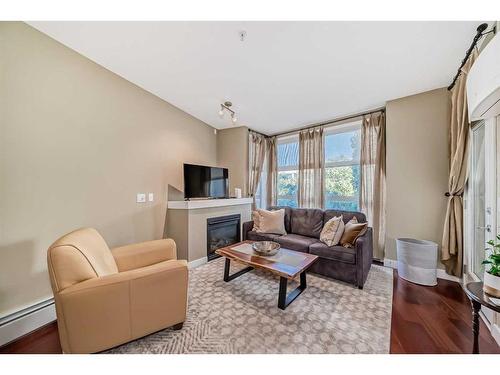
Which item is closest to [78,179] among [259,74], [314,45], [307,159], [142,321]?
[142,321]

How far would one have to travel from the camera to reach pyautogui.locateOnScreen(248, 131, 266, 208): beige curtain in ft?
14.0

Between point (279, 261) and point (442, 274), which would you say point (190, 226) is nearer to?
point (279, 261)

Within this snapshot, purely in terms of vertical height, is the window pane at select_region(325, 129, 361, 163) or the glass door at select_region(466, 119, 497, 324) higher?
the window pane at select_region(325, 129, 361, 163)

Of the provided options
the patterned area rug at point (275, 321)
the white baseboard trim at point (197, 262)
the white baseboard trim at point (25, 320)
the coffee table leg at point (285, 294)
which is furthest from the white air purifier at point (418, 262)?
the white baseboard trim at point (25, 320)

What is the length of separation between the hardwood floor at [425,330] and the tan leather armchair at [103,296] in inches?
19.2

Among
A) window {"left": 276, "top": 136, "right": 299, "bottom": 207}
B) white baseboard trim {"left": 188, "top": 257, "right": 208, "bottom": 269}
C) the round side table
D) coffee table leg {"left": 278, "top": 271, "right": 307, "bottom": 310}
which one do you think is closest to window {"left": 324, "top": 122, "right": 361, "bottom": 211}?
window {"left": 276, "top": 136, "right": 299, "bottom": 207}

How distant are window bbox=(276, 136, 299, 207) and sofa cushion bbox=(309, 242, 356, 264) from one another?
164cm

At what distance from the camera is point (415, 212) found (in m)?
2.68

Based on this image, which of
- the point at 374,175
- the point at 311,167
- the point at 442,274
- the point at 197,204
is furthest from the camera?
the point at 311,167

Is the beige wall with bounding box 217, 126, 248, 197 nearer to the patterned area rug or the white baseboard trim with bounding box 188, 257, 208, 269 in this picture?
the white baseboard trim with bounding box 188, 257, 208, 269

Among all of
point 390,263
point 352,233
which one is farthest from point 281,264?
point 390,263

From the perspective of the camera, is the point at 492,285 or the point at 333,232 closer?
the point at 492,285

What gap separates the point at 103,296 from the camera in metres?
1.28

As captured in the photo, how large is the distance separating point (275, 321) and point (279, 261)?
0.56 meters
